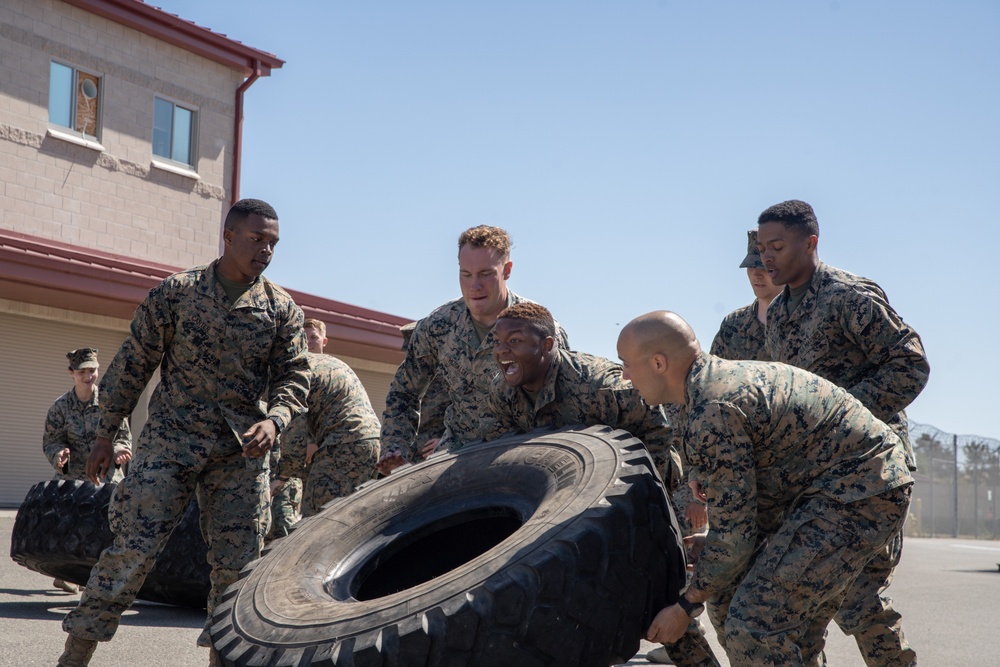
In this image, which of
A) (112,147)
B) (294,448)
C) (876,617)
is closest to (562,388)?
(876,617)

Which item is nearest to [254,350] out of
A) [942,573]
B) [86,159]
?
[942,573]

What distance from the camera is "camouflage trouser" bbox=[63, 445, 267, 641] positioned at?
4508 millimetres

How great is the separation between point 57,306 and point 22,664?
11981 mm

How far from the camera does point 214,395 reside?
4.90 meters

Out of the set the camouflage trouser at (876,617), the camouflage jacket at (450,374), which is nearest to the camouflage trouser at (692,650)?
the camouflage trouser at (876,617)

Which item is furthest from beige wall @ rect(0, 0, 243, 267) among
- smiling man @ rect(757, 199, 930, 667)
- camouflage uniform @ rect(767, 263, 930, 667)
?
camouflage uniform @ rect(767, 263, 930, 667)

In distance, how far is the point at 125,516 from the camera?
4.61 meters

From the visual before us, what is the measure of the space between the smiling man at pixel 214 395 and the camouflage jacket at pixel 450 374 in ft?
2.06

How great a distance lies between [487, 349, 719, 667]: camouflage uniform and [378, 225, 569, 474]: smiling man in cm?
41

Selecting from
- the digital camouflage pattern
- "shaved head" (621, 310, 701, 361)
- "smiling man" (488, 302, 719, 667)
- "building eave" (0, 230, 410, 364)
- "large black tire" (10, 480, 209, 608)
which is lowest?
"large black tire" (10, 480, 209, 608)

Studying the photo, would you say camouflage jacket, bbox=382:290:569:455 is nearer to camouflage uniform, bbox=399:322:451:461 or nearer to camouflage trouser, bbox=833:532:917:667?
camouflage uniform, bbox=399:322:451:461

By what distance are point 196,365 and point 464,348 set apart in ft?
4.19

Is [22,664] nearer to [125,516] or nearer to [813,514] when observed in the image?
[125,516]

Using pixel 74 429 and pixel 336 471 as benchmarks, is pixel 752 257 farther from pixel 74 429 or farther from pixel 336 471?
pixel 74 429
